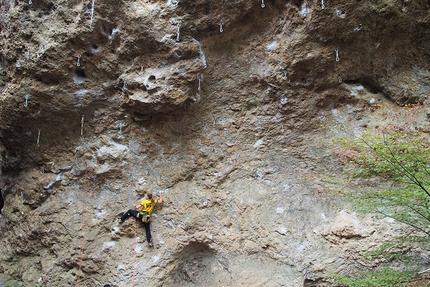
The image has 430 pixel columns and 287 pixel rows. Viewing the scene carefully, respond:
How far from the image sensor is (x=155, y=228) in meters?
6.71

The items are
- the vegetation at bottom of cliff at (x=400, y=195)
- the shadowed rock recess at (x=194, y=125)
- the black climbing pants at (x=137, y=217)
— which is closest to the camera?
the vegetation at bottom of cliff at (x=400, y=195)

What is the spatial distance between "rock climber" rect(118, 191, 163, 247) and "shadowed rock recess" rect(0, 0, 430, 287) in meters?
0.23

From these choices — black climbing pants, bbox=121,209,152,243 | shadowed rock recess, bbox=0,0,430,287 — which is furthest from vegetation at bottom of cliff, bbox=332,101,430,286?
black climbing pants, bbox=121,209,152,243

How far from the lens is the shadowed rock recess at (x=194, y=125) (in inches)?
248

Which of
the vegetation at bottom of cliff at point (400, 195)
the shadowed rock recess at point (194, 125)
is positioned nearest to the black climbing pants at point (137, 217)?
the shadowed rock recess at point (194, 125)

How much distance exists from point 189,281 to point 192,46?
4351 millimetres

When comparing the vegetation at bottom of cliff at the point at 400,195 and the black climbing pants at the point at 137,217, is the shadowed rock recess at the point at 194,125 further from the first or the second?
the vegetation at bottom of cliff at the point at 400,195

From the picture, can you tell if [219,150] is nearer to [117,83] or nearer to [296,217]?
[296,217]

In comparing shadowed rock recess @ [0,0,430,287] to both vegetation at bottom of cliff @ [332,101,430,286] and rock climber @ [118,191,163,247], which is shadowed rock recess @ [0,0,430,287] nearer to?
rock climber @ [118,191,163,247]

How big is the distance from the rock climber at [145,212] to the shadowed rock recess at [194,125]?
0.23m

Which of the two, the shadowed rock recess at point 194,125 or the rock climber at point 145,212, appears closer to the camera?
the shadowed rock recess at point 194,125

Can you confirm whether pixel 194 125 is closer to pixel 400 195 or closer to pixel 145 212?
pixel 145 212

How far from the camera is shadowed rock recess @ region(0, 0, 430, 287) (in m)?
6.29

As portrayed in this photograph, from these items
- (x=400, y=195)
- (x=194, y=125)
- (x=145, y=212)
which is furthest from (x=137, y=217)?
(x=400, y=195)
